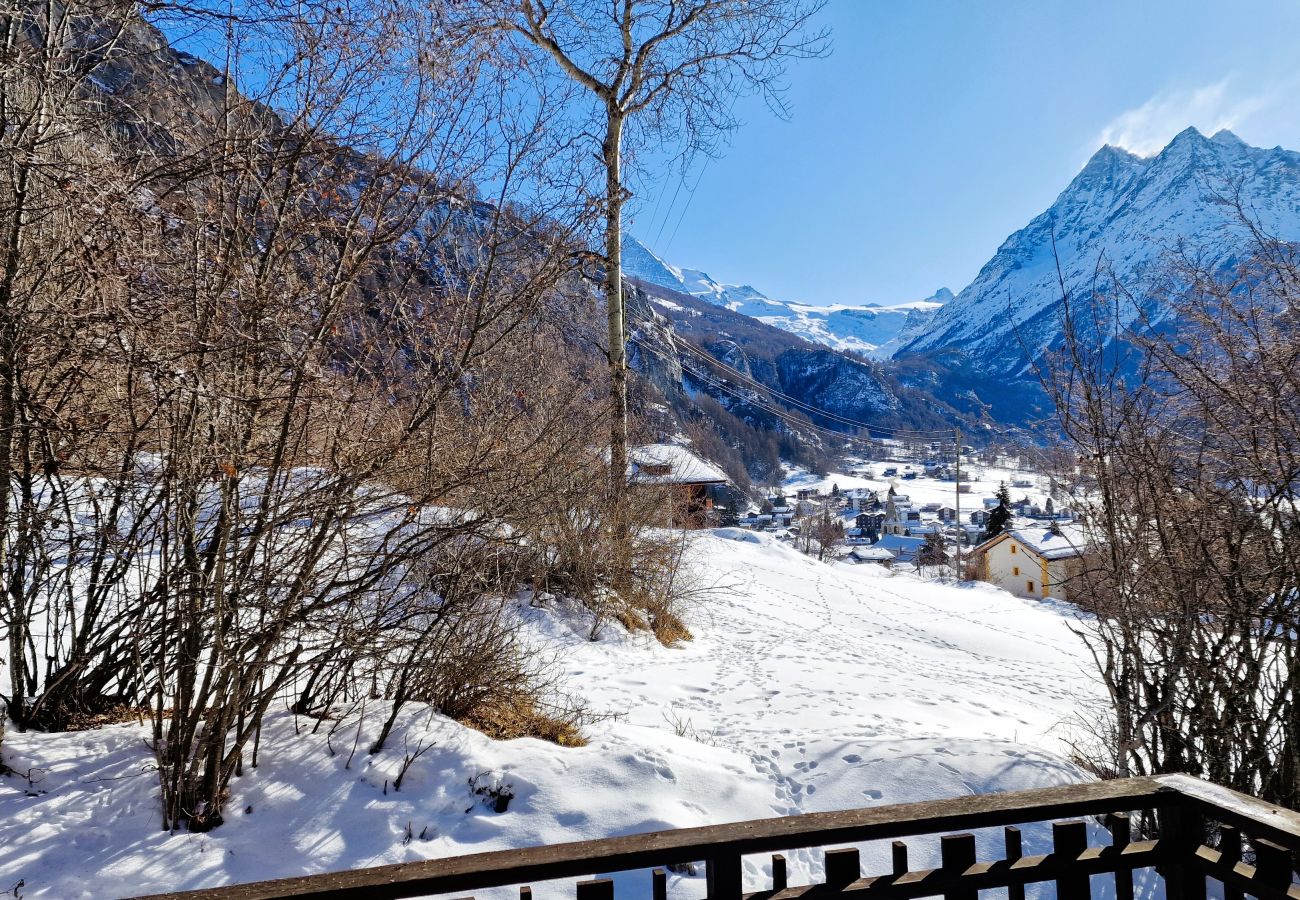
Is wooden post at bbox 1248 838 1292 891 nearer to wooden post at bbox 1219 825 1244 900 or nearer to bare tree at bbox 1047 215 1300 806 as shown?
wooden post at bbox 1219 825 1244 900

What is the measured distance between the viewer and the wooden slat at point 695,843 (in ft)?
4.42

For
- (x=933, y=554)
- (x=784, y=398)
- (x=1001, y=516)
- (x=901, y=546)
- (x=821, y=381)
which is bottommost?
(x=901, y=546)

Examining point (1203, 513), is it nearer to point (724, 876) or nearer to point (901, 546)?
point (724, 876)

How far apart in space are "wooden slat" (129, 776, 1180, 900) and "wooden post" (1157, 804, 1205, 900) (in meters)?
0.06

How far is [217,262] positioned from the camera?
2.36 m

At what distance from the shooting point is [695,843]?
1.49m

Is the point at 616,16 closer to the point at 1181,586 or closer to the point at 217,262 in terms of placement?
the point at 217,262

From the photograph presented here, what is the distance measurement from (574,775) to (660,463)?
8038mm

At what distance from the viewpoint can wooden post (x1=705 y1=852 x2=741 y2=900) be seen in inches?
59.3

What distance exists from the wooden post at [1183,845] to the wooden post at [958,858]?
0.51 meters

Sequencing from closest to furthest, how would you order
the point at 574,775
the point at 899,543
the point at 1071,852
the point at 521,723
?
the point at 1071,852
the point at 574,775
the point at 521,723
the point at 899,543

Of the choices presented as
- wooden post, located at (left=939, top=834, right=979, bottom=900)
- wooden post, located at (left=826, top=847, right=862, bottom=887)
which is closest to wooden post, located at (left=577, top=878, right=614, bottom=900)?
wooden post, located at (left=826, top=847, right=862, bottom=887)

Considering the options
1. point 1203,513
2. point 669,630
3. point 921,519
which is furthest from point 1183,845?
point 921,519

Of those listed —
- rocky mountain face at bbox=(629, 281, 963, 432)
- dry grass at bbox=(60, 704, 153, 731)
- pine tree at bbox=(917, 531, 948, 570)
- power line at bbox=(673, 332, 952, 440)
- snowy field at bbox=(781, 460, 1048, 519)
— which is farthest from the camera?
rocky mountain face at bbox=(629, 281, 963, 432)
